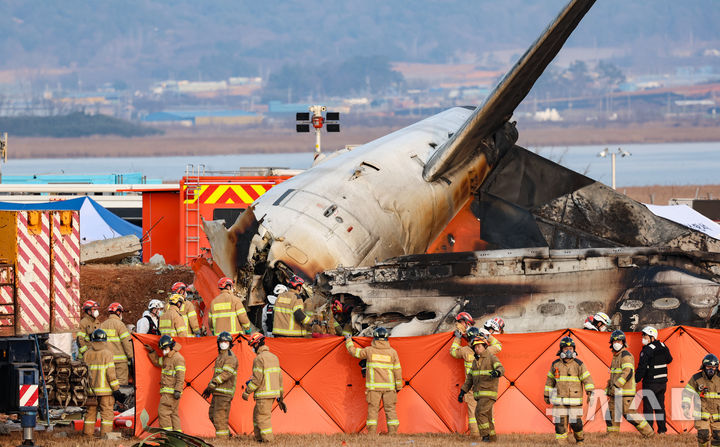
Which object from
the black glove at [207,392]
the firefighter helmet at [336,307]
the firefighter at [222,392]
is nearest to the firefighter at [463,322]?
the firefighter helmet at [336,307]

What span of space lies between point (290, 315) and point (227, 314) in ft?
3.95

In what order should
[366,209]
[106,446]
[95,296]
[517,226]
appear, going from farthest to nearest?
[95,296] → [517,226] → [366,209] → [106,446]

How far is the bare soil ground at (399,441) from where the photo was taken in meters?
17.4

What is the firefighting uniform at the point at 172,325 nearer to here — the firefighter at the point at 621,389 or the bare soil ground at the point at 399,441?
the bare soil ground at the point at 399,441

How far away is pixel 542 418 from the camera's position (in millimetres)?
18484

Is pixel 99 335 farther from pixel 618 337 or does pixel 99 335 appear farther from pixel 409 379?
pixel 618 337

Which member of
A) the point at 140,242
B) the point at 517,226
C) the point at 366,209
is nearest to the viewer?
the point at 366,209

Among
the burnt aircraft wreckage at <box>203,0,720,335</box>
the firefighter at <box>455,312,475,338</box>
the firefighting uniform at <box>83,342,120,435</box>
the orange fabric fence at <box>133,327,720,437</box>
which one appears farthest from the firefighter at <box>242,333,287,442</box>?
the burnt aircraft wreckage at <box>203,0,720,335</box>

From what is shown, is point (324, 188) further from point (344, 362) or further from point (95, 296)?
point (95, 296)

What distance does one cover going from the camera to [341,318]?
22.0 meters

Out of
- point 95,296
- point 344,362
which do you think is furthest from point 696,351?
point 95,296

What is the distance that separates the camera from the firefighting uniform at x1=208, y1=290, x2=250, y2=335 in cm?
2073

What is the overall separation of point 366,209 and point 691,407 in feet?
28.0

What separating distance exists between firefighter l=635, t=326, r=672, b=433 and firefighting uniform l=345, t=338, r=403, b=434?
13.4 ft
